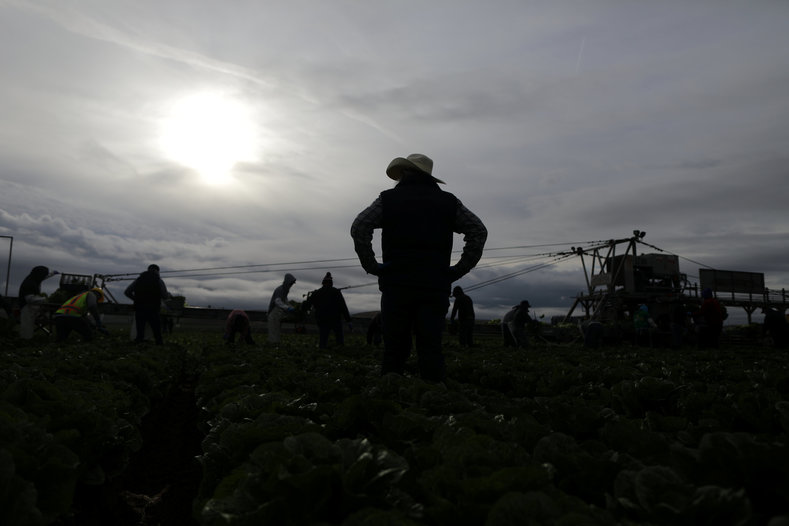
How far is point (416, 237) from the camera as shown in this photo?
15.5ft

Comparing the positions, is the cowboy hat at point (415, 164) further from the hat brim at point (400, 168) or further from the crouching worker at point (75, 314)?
the crouching worker at point (75, 314)

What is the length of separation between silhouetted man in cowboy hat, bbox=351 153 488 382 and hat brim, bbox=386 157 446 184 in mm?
16

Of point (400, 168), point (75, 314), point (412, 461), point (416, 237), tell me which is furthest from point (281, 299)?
point (412, 461)

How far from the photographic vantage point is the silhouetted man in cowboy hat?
472 centimetres

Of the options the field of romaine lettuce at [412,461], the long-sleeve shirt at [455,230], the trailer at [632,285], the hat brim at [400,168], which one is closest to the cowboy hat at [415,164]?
the hat brim at [400,168]

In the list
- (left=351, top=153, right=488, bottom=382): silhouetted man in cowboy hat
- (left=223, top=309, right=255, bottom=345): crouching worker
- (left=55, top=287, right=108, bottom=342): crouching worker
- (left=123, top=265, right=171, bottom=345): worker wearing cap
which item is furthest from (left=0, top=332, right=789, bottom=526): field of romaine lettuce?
(left=223, top=309, right=255, bottom=345): crouching worker

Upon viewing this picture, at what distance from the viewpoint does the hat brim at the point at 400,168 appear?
498cm

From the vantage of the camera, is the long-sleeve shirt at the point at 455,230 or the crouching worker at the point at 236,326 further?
the crouching worker at the point at 236,326

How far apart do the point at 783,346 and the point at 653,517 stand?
61.7 feet

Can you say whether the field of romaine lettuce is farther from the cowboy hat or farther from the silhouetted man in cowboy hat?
the cowboy hat

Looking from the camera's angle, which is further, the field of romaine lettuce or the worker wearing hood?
the worker wearing hood

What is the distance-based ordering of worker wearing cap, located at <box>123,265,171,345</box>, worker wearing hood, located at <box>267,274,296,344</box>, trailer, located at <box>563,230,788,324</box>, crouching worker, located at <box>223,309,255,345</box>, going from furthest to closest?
trailer, located at <box>563,230,788,324</box>
crouching worker, located at <box>223,309,255,345</box>
worker wearing hood, located at <box>267,274,296,344</box>
worker wearing cap, located at <box>123,265,171,345</box>

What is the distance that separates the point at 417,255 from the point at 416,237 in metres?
0.16

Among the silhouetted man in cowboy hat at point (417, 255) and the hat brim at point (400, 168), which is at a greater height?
the hat brim at point (400, 168)
